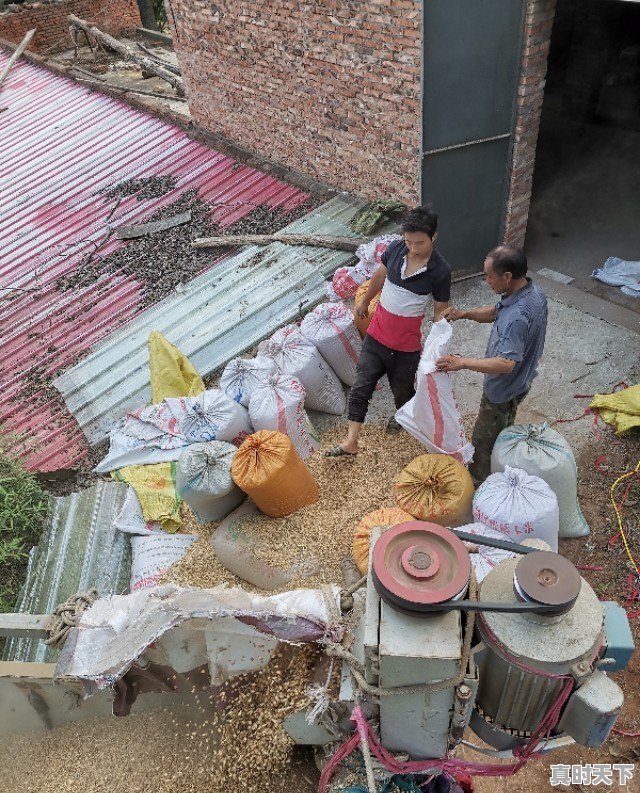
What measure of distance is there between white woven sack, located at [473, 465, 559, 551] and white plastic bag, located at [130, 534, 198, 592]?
1.91m

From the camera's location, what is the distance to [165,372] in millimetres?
4699

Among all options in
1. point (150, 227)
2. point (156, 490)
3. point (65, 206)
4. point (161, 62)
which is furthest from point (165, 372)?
point (161, 62)

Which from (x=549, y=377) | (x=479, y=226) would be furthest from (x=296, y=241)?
(x=549, y=377)

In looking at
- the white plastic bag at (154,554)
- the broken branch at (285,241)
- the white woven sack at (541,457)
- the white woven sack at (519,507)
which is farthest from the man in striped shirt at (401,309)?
the broken branch at (285,241)

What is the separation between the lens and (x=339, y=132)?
620cm

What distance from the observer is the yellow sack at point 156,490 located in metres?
4.09

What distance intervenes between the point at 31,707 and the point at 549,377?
176 inches

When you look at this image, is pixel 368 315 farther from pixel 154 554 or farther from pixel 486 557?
pixel 154 554

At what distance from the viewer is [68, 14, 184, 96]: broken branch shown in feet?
38.6

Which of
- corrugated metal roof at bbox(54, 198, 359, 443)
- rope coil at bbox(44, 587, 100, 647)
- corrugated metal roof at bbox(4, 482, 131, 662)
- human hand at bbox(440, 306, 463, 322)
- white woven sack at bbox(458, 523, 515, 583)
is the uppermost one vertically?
rope coil at bbox(44, 587, 100, 647)

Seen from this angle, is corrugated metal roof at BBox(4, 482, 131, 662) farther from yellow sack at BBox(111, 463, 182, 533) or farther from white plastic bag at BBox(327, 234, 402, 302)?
white plastic bag at BBox(327, 234, 402, 302)

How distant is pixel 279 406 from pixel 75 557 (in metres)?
1.68

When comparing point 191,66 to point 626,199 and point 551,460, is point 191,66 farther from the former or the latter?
point 551,460

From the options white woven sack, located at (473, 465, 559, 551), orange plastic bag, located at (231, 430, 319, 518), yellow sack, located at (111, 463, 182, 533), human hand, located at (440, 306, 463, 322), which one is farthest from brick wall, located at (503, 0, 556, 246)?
yellow sack, located at (111, 463, 182, 533)
